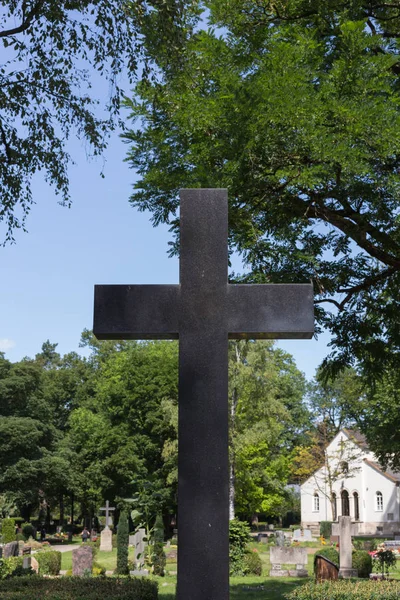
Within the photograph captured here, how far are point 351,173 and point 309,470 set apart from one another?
136 ft

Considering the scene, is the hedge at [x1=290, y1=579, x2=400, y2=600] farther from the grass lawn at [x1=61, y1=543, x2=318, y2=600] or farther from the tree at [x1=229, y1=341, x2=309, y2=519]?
the tree at [x1=229, y1=341, x2=309, y2=519]

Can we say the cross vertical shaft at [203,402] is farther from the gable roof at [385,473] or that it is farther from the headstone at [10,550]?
the gable roof at [385,473]

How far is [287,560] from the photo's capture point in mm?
24094

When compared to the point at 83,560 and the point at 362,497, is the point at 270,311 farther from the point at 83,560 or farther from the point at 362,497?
the point at 362,497

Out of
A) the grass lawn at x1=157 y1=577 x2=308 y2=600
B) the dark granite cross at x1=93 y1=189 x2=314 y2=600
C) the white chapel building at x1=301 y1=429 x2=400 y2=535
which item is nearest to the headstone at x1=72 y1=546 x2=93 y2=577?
the grass lawn at x1=157 y1=577 x2=308 y2=600

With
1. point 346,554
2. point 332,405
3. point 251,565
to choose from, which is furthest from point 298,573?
point 332,405

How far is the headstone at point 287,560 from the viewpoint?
23.8m

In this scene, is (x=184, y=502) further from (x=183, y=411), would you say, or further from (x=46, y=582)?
(x=46, y=582)

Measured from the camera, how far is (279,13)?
1230 cm

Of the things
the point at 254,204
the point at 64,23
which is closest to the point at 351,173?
the point at 254,204

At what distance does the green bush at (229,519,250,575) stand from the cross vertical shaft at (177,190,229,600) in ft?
69.4

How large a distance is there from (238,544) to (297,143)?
1777 cm

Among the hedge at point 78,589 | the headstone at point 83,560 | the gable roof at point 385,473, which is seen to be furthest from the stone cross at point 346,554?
the gable roof at point 385,473

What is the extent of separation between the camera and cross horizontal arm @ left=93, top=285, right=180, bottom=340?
4344mm
